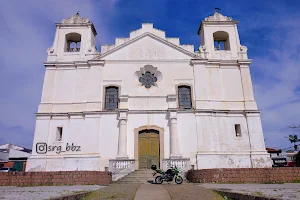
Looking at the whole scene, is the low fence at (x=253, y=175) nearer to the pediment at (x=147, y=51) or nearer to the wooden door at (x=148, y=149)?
the wooden door at (x=148, y=149)

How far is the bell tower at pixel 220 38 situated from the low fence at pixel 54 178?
13.3 meters

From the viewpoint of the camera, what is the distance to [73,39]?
22844mm

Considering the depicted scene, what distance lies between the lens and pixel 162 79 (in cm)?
1997

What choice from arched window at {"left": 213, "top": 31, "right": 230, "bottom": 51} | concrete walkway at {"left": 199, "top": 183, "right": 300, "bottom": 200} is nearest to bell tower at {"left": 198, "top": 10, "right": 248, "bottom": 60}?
arched window at {"left": 213, "top": 31, "right": 230, "bottom": 51}

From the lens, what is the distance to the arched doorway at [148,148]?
58.4 feet

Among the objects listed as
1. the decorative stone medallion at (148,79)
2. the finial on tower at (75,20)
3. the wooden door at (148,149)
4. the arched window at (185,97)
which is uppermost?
the finial on tower at (75,20)

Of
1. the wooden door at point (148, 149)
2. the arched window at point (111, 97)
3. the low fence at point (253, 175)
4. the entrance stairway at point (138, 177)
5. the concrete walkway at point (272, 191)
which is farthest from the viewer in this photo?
the arched window at point (111, 97)

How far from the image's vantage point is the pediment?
67.3 ft

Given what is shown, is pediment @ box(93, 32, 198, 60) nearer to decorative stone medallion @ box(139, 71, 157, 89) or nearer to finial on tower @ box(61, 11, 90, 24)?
decorative stone medallion @ box(139, 71, 157, 89)

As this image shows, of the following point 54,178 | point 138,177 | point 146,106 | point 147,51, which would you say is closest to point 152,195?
point 138,177

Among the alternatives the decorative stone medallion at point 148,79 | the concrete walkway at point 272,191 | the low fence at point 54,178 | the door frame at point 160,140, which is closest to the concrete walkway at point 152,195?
the concrete walkway at point 272,191

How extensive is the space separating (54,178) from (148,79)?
34.3ft

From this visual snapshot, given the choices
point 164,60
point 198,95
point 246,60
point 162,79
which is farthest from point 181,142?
point 246,60

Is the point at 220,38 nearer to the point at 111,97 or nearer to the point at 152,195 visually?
the point at 111,97
